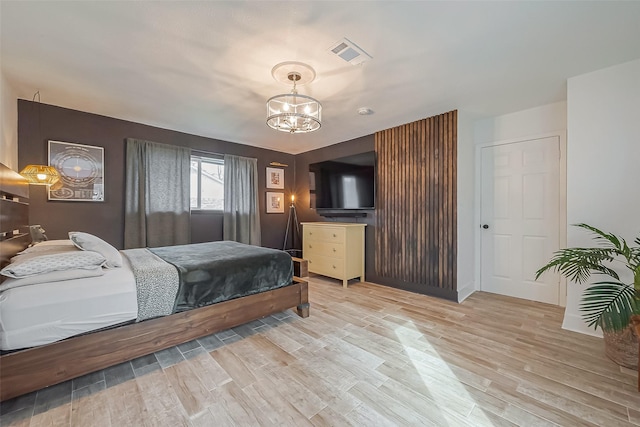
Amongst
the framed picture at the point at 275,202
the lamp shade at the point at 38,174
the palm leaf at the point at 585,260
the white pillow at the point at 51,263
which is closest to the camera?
the white pillow at the point at 51,263

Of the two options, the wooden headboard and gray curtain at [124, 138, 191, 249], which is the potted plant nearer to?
the wooden headboard

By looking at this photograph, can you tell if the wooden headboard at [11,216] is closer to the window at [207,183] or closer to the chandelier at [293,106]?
the window at [207,183]

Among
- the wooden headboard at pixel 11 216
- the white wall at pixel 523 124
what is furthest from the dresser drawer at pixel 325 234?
the wooden headboard at pixel 11 216

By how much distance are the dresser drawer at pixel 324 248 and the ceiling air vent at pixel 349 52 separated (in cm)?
254

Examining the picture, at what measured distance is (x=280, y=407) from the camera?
148 centimetres

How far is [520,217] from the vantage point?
3367 millimetres

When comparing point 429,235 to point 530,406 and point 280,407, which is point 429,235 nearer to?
point 530,406

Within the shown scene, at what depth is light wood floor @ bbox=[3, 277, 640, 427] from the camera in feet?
4.61

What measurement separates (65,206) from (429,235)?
488 cm

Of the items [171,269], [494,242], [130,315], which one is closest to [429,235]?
[494,242]

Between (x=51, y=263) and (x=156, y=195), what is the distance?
2386 mm

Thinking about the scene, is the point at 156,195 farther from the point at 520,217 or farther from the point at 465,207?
the point at 520,217

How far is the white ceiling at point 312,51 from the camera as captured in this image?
5.41 feet

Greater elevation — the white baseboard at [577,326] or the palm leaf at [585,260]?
the palm leaf at [585,260]
